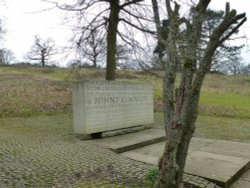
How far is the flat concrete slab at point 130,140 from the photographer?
7409 millimetres

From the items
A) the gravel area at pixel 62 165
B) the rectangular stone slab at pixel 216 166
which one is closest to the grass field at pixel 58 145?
the gravel area at pixel 62 165

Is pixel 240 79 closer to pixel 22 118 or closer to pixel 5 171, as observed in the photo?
pixel 22 118

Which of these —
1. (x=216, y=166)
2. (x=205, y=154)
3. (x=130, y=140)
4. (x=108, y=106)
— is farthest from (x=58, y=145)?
(x=216, y=166)

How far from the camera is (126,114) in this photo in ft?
31.9

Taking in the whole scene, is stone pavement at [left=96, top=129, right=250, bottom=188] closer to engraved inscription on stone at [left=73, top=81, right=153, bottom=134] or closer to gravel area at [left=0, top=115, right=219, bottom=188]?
gravel area at [left=0, top=115, right=219, bottom=188]

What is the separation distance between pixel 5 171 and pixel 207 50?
142 inches

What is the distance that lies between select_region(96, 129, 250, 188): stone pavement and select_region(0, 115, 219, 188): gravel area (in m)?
0.32

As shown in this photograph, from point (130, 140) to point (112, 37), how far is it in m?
6.69

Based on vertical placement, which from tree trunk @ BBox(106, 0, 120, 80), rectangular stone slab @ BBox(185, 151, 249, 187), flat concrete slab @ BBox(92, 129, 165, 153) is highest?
tree trunk @ BBox(106, 0, 120, 80)

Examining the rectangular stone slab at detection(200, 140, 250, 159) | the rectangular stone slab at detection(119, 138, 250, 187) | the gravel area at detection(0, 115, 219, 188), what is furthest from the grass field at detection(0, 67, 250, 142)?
the gravel area at detection(0, 115, 219, 188)

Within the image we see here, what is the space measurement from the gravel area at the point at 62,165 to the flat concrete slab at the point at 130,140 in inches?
11.9

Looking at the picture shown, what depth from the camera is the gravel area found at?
4977 millimetres

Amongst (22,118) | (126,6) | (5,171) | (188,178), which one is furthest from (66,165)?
(126,6)

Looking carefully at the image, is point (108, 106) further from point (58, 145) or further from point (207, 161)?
point (207, 161)
